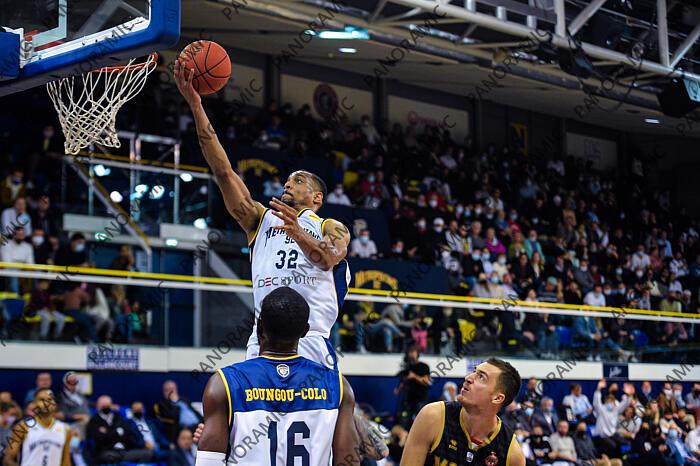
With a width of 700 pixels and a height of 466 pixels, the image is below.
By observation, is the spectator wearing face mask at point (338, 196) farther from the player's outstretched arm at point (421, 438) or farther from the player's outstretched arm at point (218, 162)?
the player's outstretched arm at point (421, 438)

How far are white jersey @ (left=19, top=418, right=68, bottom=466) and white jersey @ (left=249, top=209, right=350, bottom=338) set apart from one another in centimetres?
612

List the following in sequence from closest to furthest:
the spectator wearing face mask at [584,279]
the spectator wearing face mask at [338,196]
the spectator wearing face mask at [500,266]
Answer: the spectator wearing face mask at [338,196]
the spectator wearing face mask at [500,266]
the spectator wearing face mask at [584,279]

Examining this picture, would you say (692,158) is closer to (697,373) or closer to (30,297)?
(697,373)

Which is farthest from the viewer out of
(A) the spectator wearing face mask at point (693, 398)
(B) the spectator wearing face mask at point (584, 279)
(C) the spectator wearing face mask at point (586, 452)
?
(B) the spectator wearing face mask at point (584, 279)

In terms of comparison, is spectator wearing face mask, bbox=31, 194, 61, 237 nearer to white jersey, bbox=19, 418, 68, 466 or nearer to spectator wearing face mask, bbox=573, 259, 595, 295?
white jersey, bbox=19, 418, 68, 466

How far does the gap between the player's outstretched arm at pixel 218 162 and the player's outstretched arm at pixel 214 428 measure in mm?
1693

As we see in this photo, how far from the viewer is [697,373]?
1947 cm

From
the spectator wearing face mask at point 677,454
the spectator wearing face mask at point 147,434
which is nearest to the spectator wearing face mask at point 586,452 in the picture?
the spectator wearing face mask at point 677,454

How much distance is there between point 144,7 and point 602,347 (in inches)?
543

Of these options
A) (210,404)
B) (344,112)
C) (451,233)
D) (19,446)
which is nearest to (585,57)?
(451,233)

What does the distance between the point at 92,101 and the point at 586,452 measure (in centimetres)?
1171

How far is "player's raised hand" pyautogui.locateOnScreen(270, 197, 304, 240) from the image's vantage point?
17.6 feet

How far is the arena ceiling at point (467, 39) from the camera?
18234mm

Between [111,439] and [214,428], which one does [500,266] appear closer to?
[111,439]
